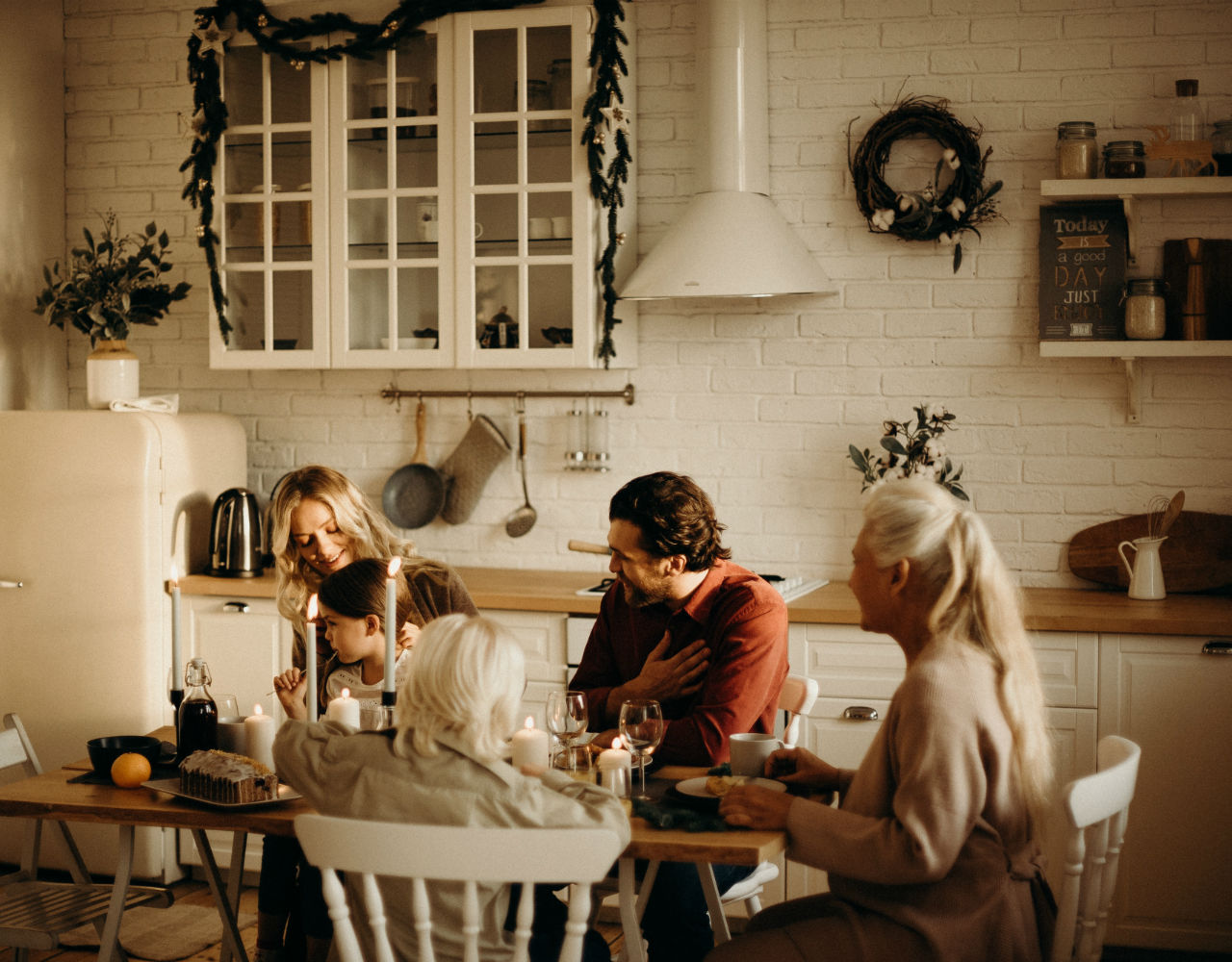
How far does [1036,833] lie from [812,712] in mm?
1383

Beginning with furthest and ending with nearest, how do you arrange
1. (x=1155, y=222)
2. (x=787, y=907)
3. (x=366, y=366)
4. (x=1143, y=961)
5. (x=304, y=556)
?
(x=366, y=366) < (x=1155, y=222) < (x=1143, y=961) < (x=304, y=556) < (x=787, y=907)

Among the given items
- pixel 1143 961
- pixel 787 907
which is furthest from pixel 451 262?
pixel 1143 961

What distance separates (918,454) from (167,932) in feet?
7.67

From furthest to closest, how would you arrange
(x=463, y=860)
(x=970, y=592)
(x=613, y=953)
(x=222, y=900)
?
(x=613, y=953) < (x=222, y=900) < (x=970, y=592) < (x=463, y=860)

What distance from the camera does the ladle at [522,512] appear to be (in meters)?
3.99

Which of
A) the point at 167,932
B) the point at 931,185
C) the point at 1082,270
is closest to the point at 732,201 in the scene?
the point at 931,185

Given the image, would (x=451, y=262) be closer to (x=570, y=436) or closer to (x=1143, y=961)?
(x=570, y=436)

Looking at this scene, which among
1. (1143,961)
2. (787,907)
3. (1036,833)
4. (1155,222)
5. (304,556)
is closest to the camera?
(1036,833)

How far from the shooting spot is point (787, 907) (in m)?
2.09

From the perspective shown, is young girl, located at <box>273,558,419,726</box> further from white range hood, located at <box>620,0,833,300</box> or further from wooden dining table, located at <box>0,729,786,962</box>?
white range hood, located at <box>620,0,833,300</box>

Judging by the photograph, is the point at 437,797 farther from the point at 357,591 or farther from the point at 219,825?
the point at 357,591

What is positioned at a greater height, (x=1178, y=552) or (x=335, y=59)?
(x=335, y=59)

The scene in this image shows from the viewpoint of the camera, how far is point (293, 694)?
2.38 m

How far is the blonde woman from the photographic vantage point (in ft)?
8.17
